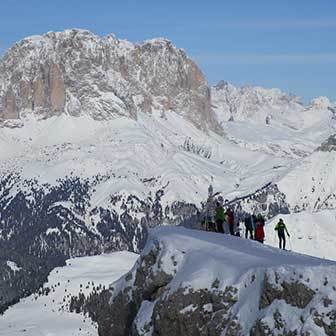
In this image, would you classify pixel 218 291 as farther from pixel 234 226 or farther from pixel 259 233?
pixel 234 226

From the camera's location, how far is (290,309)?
38.6 meters

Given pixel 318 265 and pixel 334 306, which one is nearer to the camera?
pixel 334 306

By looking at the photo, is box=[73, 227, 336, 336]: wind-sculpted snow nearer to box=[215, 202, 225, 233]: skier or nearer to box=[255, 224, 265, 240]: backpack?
box=[215, 202, 225, 233]: skier

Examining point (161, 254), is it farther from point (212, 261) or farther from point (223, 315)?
point (223, 315)

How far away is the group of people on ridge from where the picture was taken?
6278 cm

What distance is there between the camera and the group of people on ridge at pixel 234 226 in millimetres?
62778

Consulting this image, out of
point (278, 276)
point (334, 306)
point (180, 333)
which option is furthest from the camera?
point (180, 333)

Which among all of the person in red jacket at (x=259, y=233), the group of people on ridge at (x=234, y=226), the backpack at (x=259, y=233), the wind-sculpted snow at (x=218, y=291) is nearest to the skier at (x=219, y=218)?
the group of people on ridge at (x=234, y=226)

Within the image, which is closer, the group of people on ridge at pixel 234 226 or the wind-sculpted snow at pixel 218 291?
the wind-sculpted snow at pixel 218 291

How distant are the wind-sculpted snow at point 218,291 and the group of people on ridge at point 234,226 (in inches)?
311

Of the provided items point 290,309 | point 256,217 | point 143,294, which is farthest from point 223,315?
point 256,217

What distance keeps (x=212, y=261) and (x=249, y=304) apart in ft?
18.1

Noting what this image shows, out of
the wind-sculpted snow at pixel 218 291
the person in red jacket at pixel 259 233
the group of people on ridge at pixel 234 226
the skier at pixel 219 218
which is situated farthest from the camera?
the skier at pixel 219 218

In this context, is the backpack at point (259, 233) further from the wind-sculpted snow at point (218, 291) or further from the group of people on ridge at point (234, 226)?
the wind-sculpted snow at point (218, 291)
